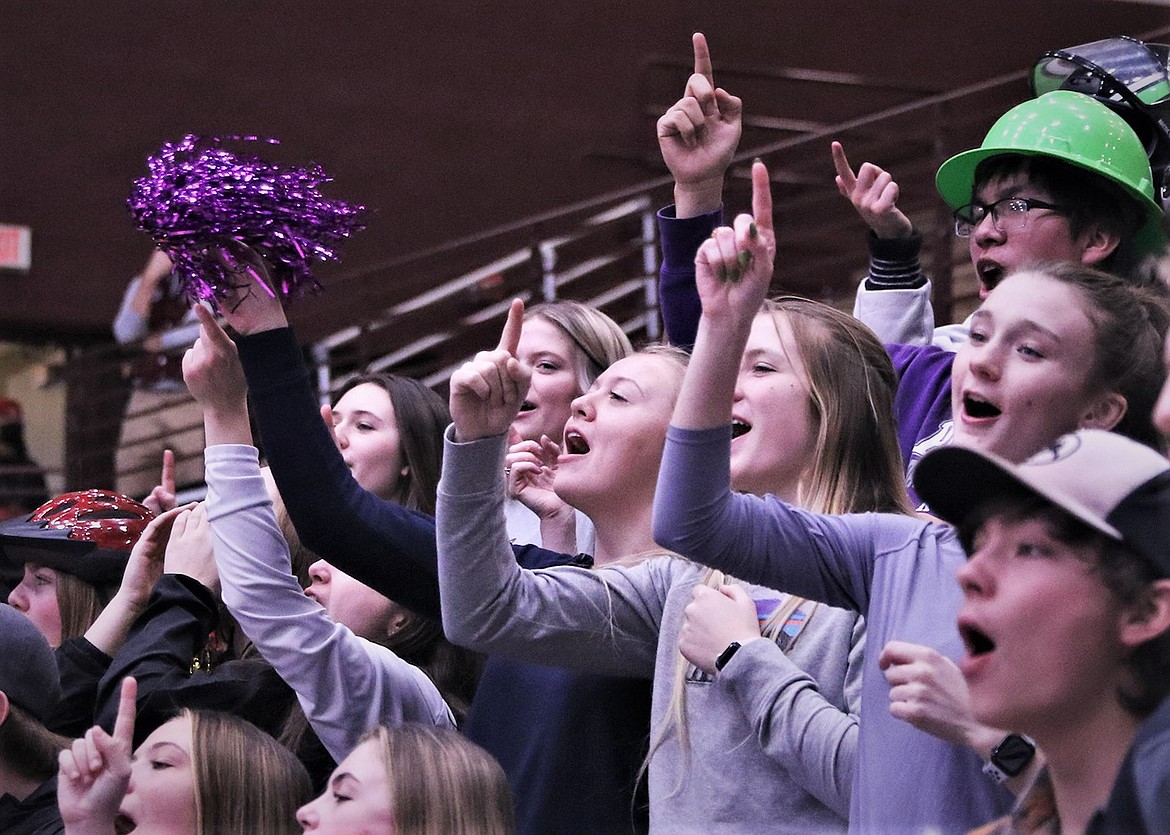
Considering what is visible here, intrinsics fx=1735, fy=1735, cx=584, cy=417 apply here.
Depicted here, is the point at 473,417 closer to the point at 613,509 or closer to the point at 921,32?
the point at 613,509

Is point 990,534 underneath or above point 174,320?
above

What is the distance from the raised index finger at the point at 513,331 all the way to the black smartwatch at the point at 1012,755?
0.86 m

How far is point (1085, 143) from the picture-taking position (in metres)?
2.99

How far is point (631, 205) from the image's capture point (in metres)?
8.08

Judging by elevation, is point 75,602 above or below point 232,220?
below

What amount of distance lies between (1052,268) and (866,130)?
6982mm

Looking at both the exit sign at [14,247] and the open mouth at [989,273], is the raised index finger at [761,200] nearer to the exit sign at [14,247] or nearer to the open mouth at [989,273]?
the open mouth at [989,273]

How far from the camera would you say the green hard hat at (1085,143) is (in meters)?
2.98

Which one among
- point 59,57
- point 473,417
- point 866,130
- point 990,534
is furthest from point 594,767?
point 866,130

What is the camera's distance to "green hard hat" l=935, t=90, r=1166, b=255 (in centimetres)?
298

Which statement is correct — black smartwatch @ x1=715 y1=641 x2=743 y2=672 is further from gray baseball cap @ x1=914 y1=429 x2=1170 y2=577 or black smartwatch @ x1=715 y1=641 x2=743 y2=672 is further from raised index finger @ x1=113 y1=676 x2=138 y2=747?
raised index finger @ x1=113 y1=676 x2=138 y2=747

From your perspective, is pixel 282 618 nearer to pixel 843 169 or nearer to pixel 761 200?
pixel 761 200

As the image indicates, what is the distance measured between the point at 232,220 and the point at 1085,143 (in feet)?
4.78

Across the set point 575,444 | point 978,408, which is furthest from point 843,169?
point 978,408
